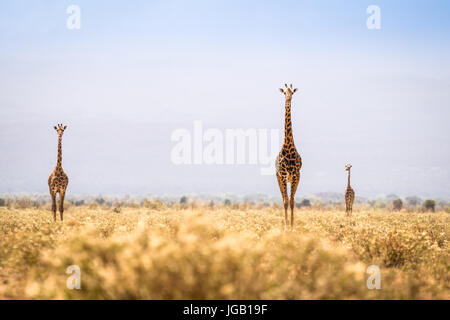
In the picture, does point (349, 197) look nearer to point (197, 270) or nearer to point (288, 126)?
point (288, 126)

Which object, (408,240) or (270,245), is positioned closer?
(270,245)

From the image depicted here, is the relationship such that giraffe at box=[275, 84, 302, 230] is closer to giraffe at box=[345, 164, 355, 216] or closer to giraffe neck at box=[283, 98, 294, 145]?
giraffe neck at box=[283, 98, 294, 145]

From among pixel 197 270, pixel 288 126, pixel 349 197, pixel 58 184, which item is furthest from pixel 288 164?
pixel 349 197

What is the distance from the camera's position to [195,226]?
582 centimetres

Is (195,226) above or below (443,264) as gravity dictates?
above

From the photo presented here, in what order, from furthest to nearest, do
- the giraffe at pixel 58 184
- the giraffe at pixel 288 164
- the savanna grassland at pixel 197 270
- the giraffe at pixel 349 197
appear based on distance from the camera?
the giraffe at pixel 349 197 < the giraffe at pixel 58 184 < the giraffe at pixel 288 164 < the savanna grassland at pixel 197 270

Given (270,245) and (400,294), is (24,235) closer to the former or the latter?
(270,245)

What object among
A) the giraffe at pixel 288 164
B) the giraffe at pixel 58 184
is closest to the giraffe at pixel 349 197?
the giraffe at pixel 288 164

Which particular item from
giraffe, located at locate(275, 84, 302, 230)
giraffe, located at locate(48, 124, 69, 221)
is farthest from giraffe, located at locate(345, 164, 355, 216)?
giraffe, located at locate(48, 124, 69, 221)

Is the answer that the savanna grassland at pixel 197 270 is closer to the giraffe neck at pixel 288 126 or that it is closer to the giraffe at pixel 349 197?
the giraffe neck at pixel 288 126

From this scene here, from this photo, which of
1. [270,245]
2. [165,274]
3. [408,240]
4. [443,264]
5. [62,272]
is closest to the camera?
[165,274]

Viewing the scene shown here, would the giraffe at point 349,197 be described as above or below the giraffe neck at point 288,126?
below
